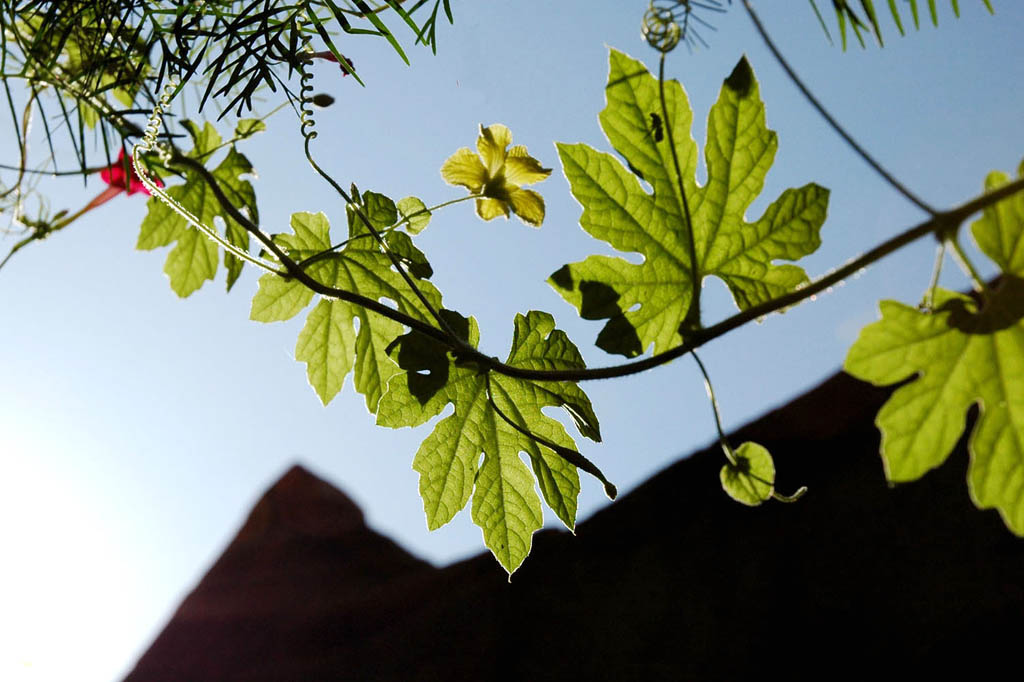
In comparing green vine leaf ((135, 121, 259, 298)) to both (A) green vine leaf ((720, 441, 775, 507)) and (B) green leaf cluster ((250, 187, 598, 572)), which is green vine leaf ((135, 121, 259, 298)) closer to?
(B) green leaf cluster ((250, 187, 598, 572))

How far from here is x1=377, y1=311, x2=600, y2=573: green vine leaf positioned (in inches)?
30.7

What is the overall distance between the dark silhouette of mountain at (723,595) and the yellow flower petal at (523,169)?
105 cm

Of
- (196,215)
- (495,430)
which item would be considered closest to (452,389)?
(495,430)

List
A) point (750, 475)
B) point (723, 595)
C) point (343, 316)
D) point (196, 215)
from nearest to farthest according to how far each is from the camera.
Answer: point (750, 475), point (343, 316), point (196, 215), point (723, 595)

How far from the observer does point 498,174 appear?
867mm

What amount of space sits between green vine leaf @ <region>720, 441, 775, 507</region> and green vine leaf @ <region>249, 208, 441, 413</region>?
0.46m

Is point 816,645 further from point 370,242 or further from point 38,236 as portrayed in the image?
point 38,236

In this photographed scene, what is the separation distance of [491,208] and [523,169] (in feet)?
0.21

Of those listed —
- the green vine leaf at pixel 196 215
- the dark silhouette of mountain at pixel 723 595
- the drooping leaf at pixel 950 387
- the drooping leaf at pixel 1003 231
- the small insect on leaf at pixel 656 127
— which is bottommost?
the dark silhouette of mountain at pixel 723 595

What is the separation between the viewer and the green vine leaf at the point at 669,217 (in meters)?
0.67

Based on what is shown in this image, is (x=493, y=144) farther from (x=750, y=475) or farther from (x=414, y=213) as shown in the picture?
(x=750, y=475)

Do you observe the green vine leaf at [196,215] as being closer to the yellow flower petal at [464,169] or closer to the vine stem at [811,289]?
the yellow flower petal at [464,169]

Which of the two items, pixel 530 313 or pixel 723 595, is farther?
pixel 723 595

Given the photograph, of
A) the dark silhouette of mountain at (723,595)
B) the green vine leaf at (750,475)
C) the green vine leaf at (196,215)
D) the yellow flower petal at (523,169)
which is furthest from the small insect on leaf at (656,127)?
Answer: the dark silhouette of mountain at (723,595)
